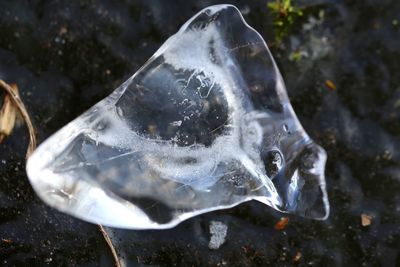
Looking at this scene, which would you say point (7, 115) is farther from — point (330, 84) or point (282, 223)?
point (330, 84)

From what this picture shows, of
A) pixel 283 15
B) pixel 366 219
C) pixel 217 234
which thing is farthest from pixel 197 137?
pixel 366 219

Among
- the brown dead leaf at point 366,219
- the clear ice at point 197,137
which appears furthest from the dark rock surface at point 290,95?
the clear ice at point 197,137

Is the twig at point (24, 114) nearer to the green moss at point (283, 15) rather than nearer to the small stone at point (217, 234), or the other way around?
the small stone at point (217, 234)

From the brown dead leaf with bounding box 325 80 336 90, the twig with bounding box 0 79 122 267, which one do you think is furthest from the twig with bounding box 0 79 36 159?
the brown dead leaf with bounding box 325 80 336 90

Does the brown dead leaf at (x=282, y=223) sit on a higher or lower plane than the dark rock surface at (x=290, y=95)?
lower

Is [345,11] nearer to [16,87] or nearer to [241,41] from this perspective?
[241,41]

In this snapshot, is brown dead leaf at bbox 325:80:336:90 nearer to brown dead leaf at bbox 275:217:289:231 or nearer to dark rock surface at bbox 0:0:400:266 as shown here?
dark rock surface at bbox 0:0:400:266
